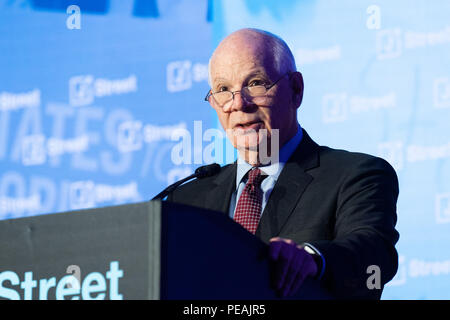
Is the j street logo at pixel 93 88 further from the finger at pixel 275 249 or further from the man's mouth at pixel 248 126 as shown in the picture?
the finger at pixel 275 249

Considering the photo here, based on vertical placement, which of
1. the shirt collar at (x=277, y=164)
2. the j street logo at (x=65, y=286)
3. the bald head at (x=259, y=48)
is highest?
the bald head at (x=259, y=48)

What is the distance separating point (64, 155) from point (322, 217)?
8.42 feet

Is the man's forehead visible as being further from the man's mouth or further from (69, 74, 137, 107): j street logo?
(69, 74, 137, 107): j street logo

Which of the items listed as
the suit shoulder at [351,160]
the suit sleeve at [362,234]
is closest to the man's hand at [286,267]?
the suit sleeve at [362,234]

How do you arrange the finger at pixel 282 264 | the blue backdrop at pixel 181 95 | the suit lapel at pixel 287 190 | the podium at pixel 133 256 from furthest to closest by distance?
1. the blue backdrop at pixel 181 95
2. the suit lapel at pixel 287 190
3. the finger at pixel 282 264
4. the podium at pixel 133 256

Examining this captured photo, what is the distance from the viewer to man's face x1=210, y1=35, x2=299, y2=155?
250 cm

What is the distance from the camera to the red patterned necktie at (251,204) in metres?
2.22

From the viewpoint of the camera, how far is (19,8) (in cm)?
475

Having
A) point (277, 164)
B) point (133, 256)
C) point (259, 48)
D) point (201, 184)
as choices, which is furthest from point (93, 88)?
point (133, 256)

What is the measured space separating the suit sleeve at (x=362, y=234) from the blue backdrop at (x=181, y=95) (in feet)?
3.95

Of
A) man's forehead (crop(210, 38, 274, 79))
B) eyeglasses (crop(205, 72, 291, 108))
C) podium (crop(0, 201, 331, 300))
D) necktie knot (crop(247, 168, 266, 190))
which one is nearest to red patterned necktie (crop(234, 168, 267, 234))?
necktie knot (crop(247, 168, 266, 190))

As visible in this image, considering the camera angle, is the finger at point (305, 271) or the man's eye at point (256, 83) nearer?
the finger at point (305, 271)
